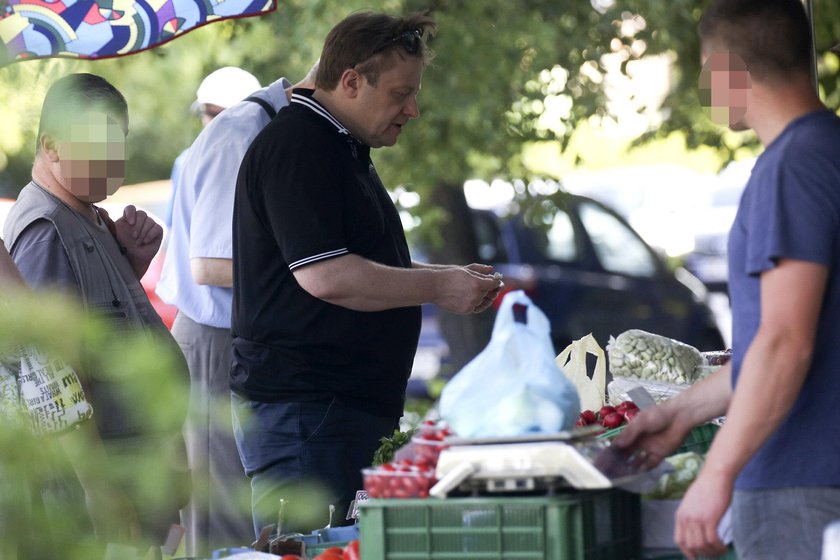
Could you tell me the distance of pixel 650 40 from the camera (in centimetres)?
743

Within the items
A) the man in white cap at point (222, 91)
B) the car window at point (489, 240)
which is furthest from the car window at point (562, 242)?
the man in white cap at point (222, 91)

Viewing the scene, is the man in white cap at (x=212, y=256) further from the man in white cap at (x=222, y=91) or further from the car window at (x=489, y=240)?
the car window at (x=489, y=240)

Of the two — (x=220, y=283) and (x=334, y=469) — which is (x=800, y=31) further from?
(x=220, y=283)

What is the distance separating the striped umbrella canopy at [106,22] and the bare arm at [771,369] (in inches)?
68.7

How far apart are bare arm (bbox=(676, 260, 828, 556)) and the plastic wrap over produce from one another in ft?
4.78

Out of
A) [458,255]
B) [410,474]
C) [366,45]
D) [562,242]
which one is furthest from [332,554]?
[562,242]

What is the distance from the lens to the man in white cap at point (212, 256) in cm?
425

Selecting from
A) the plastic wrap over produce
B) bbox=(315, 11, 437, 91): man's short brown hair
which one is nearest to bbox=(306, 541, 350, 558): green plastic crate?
the plastic wrap over produce

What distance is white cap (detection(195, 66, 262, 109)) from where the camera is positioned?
5316mm

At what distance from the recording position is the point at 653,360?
3.56m

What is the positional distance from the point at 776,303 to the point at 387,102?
6.11 ft

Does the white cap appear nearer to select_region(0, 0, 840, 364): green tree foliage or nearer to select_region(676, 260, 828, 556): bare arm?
select_region(0, 0, 840, 364): green tree foliage

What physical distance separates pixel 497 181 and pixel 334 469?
4.82 meters

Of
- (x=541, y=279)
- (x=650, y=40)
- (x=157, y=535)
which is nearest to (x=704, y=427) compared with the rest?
(x=157, y=535)
